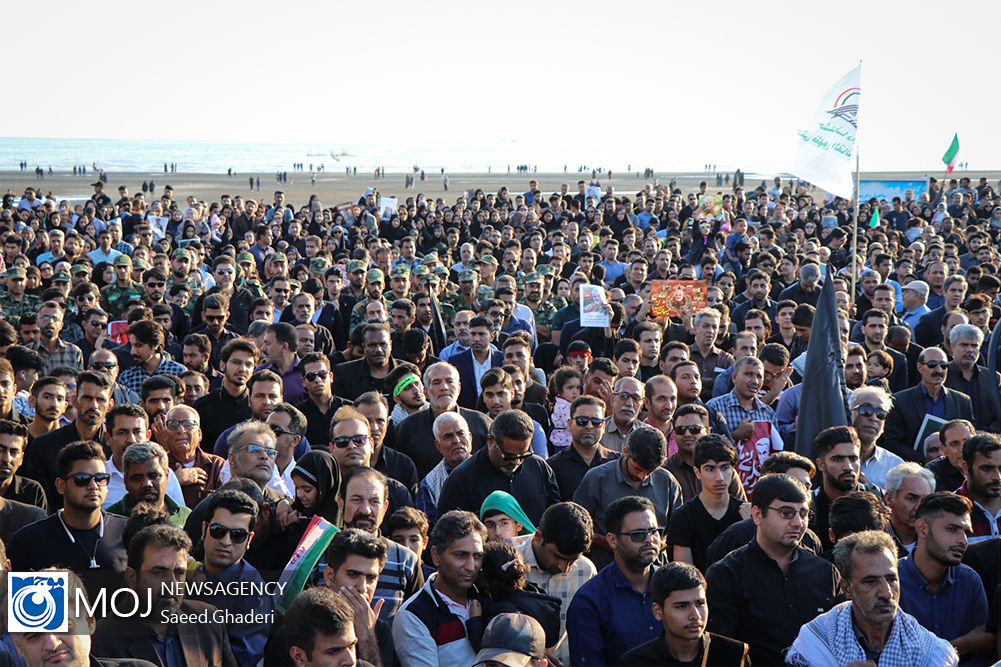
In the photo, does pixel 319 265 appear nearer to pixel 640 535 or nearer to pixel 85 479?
pixel 85 479

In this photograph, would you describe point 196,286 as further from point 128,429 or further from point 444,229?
point 444,229

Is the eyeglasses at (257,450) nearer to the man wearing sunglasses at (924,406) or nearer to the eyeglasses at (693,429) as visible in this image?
the eyeglasses at (693,429)

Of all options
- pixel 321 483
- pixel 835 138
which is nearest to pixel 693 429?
pixel 321 483

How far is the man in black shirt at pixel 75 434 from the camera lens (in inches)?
289

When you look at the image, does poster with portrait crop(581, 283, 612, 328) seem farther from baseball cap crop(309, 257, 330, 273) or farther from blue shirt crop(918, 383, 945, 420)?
baseball cap crop(309, 257, 330, 273)

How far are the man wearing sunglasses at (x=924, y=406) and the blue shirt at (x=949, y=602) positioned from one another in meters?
3.56

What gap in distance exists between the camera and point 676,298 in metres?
12.2

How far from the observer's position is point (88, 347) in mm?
11344

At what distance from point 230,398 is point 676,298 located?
18.1ft

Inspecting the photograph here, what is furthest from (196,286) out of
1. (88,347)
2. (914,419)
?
(914,419)

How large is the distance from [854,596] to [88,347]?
8859 millimetres

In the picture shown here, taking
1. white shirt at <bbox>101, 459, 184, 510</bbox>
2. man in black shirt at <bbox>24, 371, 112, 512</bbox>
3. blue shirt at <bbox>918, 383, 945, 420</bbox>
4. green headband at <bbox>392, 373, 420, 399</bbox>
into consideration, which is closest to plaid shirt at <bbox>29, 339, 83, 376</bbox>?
man in black shirt at <bbox>24, 371, 112, 512</bbox>

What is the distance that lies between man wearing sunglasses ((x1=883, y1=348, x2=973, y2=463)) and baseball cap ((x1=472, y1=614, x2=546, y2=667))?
5278mm

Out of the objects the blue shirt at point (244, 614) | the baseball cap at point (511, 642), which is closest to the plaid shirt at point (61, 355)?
the blue shirt at point (244, 614)
